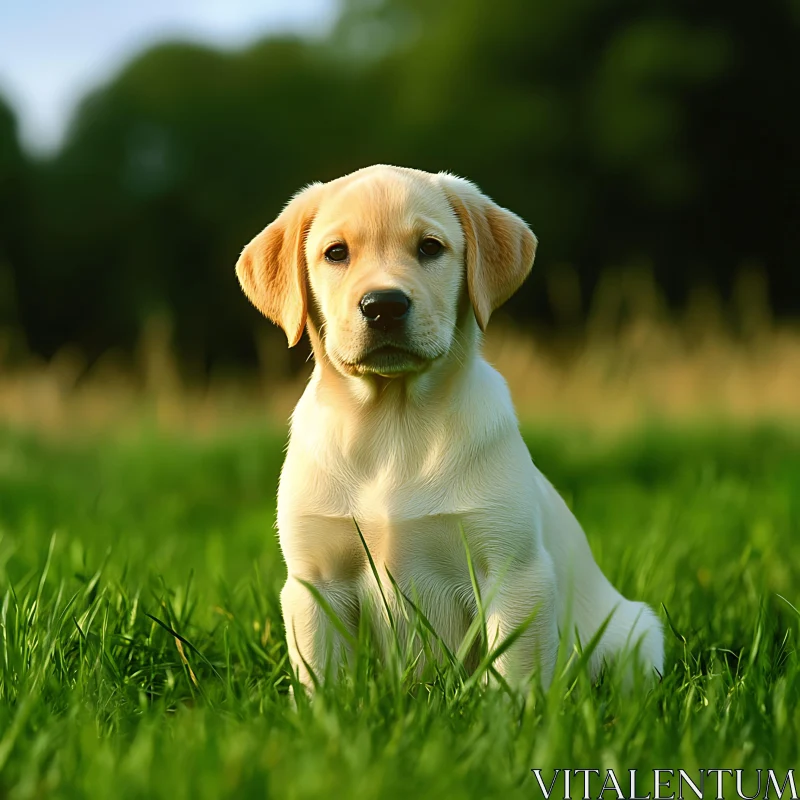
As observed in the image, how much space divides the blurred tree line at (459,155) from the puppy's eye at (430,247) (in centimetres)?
1651

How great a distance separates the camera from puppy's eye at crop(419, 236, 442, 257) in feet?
9.05

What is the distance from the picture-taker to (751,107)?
20531 millimetres

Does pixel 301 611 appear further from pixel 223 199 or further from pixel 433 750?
pixel 223 199

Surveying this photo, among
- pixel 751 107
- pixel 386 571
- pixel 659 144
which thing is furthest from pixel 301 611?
pixel 751 107

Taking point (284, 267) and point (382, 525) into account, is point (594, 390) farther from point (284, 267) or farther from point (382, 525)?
point (382, 525)

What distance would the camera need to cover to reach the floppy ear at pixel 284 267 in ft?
9.40

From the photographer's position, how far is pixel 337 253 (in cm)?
277

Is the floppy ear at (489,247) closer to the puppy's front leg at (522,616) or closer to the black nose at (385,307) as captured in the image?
the black nose at (385,307)

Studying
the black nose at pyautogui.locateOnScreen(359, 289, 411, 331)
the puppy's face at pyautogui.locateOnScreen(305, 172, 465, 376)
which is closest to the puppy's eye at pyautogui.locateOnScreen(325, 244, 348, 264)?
the puppy's face at pyautogui.locateOnScreen(305, 172, 465, 376)

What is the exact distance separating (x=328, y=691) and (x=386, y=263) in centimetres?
108

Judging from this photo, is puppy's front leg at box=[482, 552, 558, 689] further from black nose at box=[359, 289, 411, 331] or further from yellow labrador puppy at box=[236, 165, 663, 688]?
black nose at box=[359, 289, 411, 331]

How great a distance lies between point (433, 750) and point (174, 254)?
21674mm

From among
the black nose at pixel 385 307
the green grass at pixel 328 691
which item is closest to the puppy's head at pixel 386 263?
the black nose at pixel 385 307

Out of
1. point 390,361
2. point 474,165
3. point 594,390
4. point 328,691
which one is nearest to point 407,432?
point 390,361
